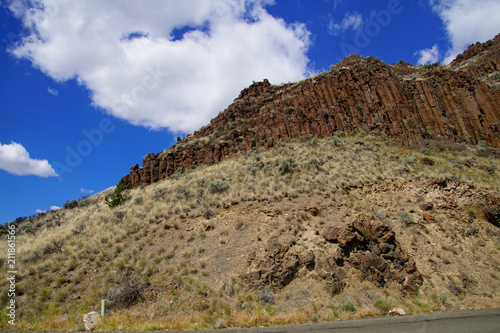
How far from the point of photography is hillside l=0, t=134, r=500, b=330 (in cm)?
870

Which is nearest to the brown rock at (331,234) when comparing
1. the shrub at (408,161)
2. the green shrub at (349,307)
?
the green shrub at (349,307)

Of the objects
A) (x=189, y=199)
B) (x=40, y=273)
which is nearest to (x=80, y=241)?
(x=40, y=273)

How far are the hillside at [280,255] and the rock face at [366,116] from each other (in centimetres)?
1098

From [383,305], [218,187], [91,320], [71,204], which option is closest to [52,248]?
[91,320]

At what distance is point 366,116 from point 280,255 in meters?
24.2

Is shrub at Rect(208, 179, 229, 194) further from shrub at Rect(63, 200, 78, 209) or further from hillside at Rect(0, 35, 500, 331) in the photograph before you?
shrub at Rect(63, 200, 78, 209)

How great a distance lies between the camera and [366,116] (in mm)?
28625

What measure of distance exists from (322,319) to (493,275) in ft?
27.2

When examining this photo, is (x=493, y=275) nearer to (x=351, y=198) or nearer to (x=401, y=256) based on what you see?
(x=401, y=256)

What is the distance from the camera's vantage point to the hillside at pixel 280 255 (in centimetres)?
870

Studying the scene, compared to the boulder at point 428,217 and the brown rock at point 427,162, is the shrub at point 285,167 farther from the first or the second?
the brown rock at point 427,162

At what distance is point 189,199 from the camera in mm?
17078

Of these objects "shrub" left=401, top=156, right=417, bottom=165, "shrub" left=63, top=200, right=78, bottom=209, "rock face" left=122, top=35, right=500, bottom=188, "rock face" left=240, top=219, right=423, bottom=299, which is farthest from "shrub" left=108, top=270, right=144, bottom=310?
"shrub" left=63, top=200, right=78, bottom=209

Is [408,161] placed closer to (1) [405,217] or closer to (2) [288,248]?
(1) [405,217]
